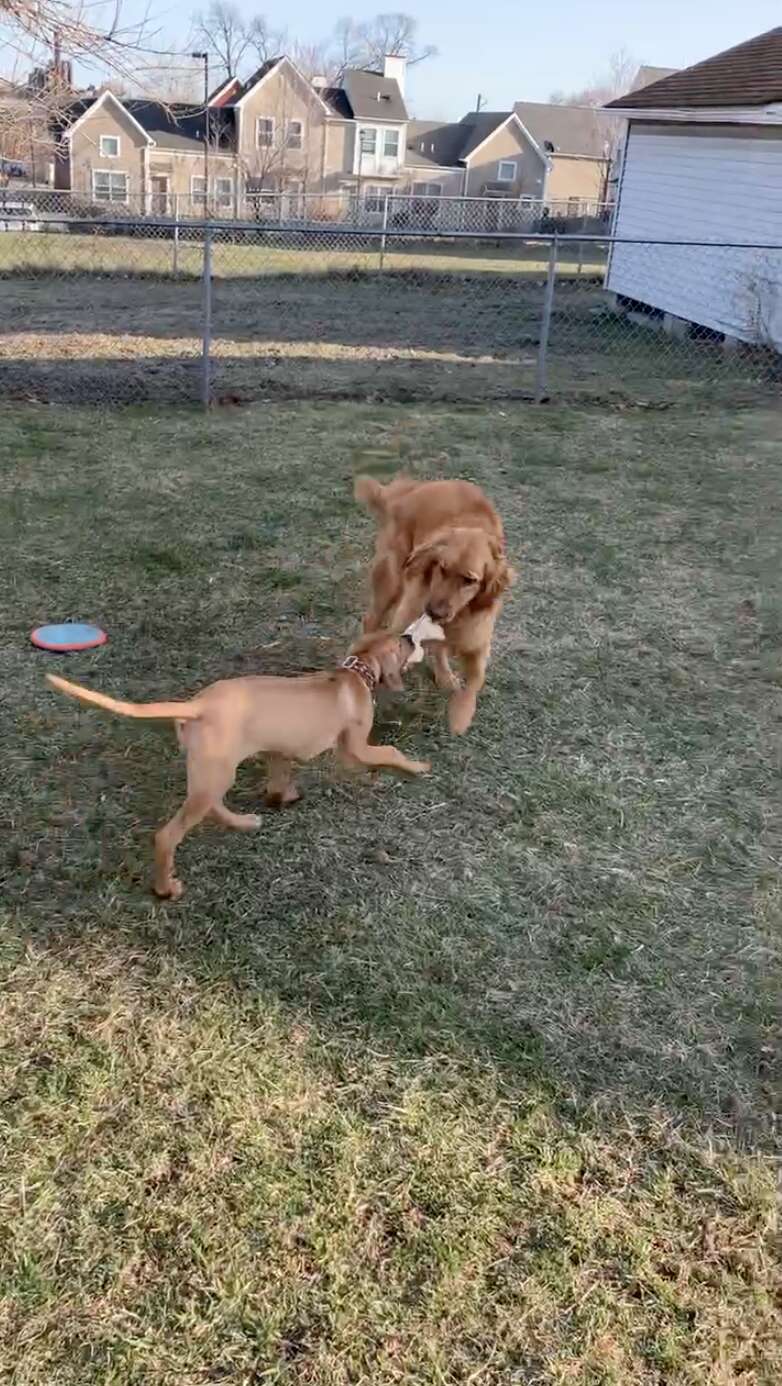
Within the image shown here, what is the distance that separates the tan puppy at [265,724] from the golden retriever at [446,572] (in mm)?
307

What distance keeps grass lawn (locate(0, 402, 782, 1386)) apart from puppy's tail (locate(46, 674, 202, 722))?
57cm

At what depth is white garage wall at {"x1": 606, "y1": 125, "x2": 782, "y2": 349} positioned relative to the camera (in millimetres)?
12539

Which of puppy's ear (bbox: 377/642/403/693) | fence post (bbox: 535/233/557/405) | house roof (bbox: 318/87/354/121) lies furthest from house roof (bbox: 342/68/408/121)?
puppy's ear (bbox: 377/642/403/693)

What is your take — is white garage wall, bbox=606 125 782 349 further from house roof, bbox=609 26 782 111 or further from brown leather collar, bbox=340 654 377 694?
brown leather collar, bbox=340 654 377 694

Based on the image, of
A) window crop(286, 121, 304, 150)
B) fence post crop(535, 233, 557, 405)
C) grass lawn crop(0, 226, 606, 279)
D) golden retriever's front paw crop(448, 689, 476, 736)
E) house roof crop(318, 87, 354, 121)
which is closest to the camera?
golden retriever's front paw crop(448, 689, 476, 736)

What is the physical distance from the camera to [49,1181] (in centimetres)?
204

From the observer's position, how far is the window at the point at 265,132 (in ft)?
145

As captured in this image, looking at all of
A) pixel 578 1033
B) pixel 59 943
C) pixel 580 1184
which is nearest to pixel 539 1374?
pixel 580 1184

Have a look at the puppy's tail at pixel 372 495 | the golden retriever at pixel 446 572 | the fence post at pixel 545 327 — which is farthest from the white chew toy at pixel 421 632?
the fence post at pixel 545 327

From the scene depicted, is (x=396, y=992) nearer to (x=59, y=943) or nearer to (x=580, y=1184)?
(x=580, y=1184)

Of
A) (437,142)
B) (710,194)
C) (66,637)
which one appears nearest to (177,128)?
(437,142)

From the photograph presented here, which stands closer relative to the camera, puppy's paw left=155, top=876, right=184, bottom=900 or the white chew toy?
puppy's paw left=155, top=876, right=184, bottom=900

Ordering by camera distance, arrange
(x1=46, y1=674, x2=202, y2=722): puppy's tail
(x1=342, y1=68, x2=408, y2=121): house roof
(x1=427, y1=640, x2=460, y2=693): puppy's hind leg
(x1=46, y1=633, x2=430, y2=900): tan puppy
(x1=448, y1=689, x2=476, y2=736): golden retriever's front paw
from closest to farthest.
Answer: (x1=46, y1=674, x2=202, y2=722): puppy's tail < (x1=46, y1=633, x2=430, y2=900): tan puppy < (x1=448, y1=689, x2=476, y2=736): golden retriever's front paw < (x1=427, y1=640, x2=460, y2=693): puppy's hind leg < (x1=342, y1=68, x2=408, y2=121): house roof

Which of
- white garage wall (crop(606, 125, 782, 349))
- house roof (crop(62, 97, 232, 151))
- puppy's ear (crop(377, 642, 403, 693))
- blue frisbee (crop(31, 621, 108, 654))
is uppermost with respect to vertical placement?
house roof (crop(62, 97, 232, 151))
